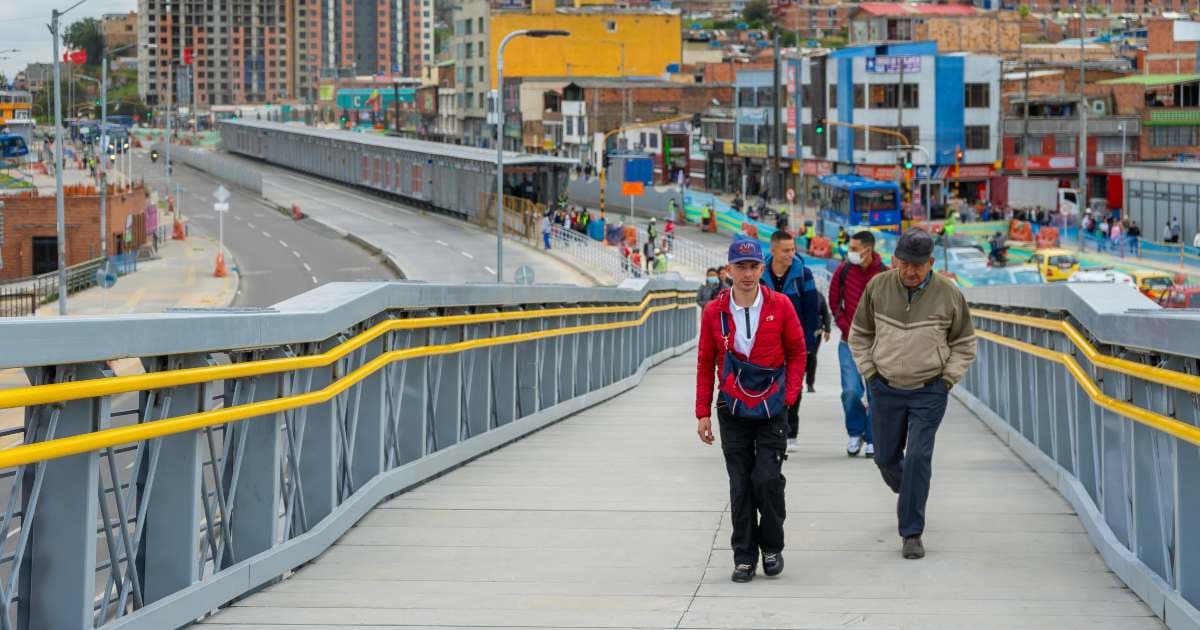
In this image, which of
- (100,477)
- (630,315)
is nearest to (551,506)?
(100,477)

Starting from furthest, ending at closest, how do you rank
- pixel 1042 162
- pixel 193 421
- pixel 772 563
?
pixel 1042 162, pixel 772 563, pixel 193 421

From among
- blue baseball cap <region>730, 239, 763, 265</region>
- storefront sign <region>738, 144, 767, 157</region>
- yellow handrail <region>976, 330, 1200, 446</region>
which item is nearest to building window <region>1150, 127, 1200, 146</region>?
storefront sign <region>738, 144, 767, 157</region>

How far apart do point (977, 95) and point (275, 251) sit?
38812 mm

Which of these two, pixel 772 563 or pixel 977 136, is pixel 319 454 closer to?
pixel 772 563

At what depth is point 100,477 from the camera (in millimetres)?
5855

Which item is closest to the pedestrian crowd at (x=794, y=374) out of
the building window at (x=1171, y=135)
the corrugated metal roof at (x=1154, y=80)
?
the corrugated metal roof at (x=1154, y=80)

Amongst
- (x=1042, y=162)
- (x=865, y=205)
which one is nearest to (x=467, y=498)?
(x=865, y=205)

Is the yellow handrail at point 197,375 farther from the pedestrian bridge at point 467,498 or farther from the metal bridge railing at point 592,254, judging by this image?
the metal bridge railing at point 592,254

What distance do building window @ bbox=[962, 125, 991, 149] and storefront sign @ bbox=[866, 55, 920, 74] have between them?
4202mm

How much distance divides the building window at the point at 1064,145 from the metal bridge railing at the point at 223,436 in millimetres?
87350

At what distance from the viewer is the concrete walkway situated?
7.27 meters

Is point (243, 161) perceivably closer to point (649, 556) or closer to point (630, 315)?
point (630, 315)

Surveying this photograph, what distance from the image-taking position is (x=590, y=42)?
14088cm

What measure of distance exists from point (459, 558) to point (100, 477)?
9.96 ft
